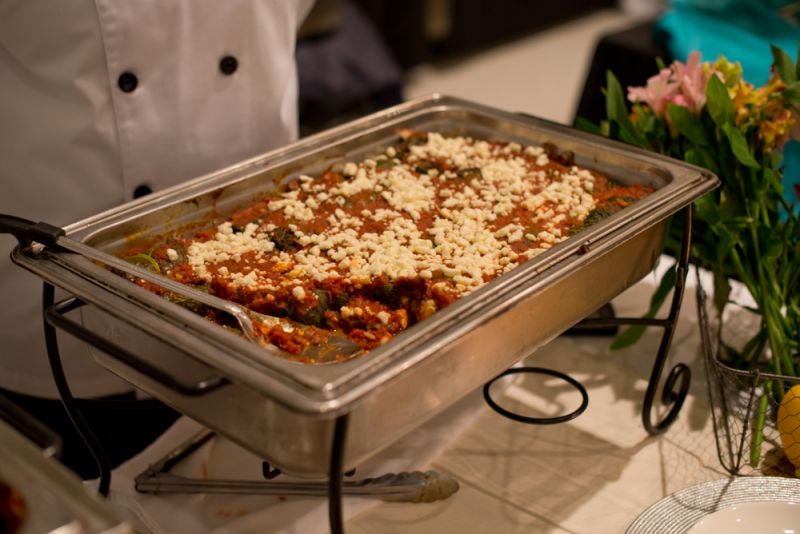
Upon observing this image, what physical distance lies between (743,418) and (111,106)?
96cm

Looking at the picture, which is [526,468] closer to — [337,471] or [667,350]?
[667,350]

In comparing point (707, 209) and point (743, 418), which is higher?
point (707, 209)

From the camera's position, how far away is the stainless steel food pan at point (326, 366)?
2.26ft

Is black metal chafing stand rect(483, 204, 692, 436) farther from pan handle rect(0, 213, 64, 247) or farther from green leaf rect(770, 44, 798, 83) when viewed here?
pan handle rect(0, 213, 64, 247)

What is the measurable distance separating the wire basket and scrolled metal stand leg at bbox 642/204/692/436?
44 mm

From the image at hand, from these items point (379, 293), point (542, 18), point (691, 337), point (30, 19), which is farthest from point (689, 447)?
point (542, 18)

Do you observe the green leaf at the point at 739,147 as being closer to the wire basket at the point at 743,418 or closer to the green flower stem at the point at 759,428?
the wire basket at the point at 743,418

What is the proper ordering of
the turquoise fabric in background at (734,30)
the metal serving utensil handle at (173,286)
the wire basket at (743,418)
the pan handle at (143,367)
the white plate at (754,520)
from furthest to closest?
the turquoise fabric in background at (734,30) → the wire basket at (743,418) → the white plate at (754,520) → the metal serving utensil handle at (173,286) → the pan handle at (143,367)

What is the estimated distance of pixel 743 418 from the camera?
1073 mm

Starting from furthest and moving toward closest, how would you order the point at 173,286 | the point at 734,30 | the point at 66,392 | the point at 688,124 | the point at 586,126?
the point at 734,30 < the point at 586,126 < the point at 688,124 < the point at 66,392 < the point at 173,286

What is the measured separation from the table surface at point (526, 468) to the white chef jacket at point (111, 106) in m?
0.29

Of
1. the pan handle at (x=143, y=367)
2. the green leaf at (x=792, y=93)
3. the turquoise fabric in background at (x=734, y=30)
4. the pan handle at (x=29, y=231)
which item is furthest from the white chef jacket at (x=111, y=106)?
the turquoise fabric in background at (x=734, y=30)

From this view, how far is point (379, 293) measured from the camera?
2.97 feet

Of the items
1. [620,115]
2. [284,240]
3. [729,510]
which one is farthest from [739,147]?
[284,240]
